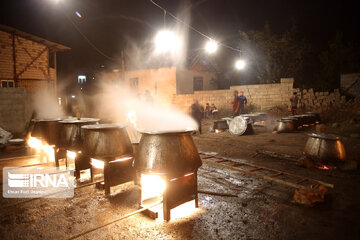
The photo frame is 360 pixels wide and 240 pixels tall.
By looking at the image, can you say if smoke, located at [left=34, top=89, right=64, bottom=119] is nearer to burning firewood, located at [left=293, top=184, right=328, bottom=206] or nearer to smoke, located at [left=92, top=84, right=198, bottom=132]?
smoke, located at [left=92, top=84, right=198, bottom=132]

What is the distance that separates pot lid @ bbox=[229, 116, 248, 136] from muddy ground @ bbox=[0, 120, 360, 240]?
18.1ft

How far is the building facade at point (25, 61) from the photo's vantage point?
13664 millimetres

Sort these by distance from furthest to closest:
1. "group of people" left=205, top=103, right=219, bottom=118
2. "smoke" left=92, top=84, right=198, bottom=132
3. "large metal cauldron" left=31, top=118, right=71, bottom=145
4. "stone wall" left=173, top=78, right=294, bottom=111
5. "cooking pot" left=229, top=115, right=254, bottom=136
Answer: "smoke" left=92, top=84, right=198, bottom=132, "group of people" left=205, top=103, right=219, bottom=118, "stone wall" left=173, top=78, right=294, bottom=111, "cooking pot" left=229, top=115, right=254, bottom=136, "large metal cauldron" left=31, top=118, right=71, bottom=145

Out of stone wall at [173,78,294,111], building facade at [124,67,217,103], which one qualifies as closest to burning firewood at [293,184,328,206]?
stone wall at [173,78,294,111]

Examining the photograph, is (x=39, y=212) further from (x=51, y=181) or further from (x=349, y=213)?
(x=349, y=213)

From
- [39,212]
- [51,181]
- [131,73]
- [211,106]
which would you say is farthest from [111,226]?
[131,73]

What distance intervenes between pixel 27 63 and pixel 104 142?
14.5 m

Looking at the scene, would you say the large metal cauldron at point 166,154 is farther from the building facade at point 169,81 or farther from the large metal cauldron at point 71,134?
the building facade at point 169,81

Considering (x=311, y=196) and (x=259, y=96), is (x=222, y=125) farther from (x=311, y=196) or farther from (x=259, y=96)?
(x=311, y=196)

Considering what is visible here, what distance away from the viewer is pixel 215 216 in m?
3.52

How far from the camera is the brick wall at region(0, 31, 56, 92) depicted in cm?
1367

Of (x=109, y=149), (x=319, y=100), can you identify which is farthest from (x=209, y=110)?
(x=109, y=149)

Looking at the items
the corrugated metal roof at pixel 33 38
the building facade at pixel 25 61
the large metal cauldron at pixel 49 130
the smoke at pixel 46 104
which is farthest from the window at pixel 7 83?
the large metal cauldron at pixel 49 130

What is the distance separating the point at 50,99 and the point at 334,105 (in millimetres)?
19592
